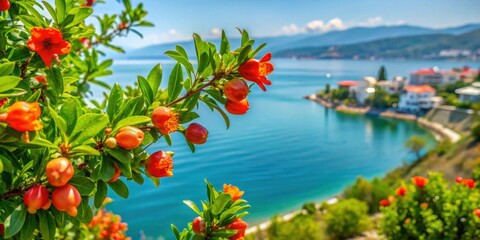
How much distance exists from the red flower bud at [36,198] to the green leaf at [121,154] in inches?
4.8

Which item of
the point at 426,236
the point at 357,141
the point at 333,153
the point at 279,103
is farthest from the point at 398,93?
the point at 426,236

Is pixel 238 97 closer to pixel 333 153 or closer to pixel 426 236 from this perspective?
pixel 426 236

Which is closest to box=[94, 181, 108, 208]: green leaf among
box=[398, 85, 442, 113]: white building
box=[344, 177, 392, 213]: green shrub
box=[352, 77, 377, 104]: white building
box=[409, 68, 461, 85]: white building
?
box=[344, 177, 392, 213]: green shrub

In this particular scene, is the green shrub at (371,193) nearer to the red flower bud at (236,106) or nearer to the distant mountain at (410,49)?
the red flower bud at (236,106)

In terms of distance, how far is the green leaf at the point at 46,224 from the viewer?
70 centimetres

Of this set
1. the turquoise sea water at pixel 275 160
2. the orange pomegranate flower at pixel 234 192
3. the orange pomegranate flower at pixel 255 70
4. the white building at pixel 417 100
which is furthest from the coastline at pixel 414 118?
the orange pomegranate flower at pixel 255 70

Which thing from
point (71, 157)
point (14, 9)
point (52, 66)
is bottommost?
point (71, 157)

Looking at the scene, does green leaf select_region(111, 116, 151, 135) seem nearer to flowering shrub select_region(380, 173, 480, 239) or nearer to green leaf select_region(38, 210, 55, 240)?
green leaf select_region(38, 210, 55, 240)

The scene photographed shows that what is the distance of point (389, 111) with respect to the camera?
4134cm

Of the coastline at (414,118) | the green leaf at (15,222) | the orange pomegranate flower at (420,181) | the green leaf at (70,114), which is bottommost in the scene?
the coastline at (414,118)

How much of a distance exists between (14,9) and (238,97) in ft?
2.18

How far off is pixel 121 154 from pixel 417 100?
148ft

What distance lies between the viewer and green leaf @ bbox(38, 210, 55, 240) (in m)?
0.70

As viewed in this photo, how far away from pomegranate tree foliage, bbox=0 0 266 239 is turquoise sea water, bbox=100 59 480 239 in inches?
216
